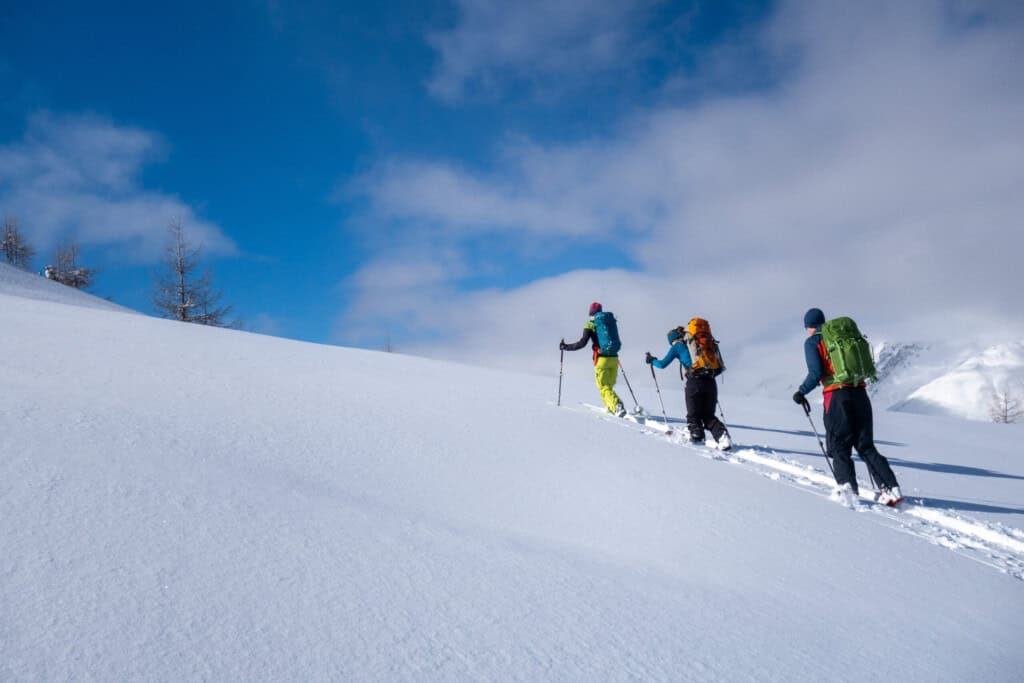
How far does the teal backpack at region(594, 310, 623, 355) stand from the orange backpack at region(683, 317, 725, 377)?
1.48m

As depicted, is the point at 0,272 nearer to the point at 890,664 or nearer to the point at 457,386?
the point at 457,386

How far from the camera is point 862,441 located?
5500 millimetres

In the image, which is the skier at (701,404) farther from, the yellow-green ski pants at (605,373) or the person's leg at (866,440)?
the person's leg at (866,440)

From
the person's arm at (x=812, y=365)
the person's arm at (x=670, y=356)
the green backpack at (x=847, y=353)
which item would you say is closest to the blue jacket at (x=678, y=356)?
the person's arm at (x=670, y=356)

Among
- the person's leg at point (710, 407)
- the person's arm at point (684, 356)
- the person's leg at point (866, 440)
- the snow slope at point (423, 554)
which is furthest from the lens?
the person's arm at point (684, 356)

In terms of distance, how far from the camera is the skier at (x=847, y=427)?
5.32 meters

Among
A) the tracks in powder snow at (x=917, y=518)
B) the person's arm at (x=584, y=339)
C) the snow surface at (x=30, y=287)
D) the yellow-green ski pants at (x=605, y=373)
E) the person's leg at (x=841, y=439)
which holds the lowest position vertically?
the tracks in powder snow at (x=917, y=518)

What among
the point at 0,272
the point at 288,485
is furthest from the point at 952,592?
the point at 0,272

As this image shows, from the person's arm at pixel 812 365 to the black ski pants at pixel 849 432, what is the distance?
250mm

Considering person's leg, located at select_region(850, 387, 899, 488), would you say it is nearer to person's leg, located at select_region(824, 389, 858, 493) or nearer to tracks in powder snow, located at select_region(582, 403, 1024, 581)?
person's leg, located at select_region(824, 389, 858, 493)

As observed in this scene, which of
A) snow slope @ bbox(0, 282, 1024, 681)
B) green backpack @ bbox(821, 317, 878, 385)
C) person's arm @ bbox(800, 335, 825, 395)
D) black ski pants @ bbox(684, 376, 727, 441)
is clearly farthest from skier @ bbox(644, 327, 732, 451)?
green backpack @ bbox(821, 317, 878, 385)

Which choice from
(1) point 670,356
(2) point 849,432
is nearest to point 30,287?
(1) point 670,356

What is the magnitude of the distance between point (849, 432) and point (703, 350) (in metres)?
2.43

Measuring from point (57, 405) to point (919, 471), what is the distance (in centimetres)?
942
